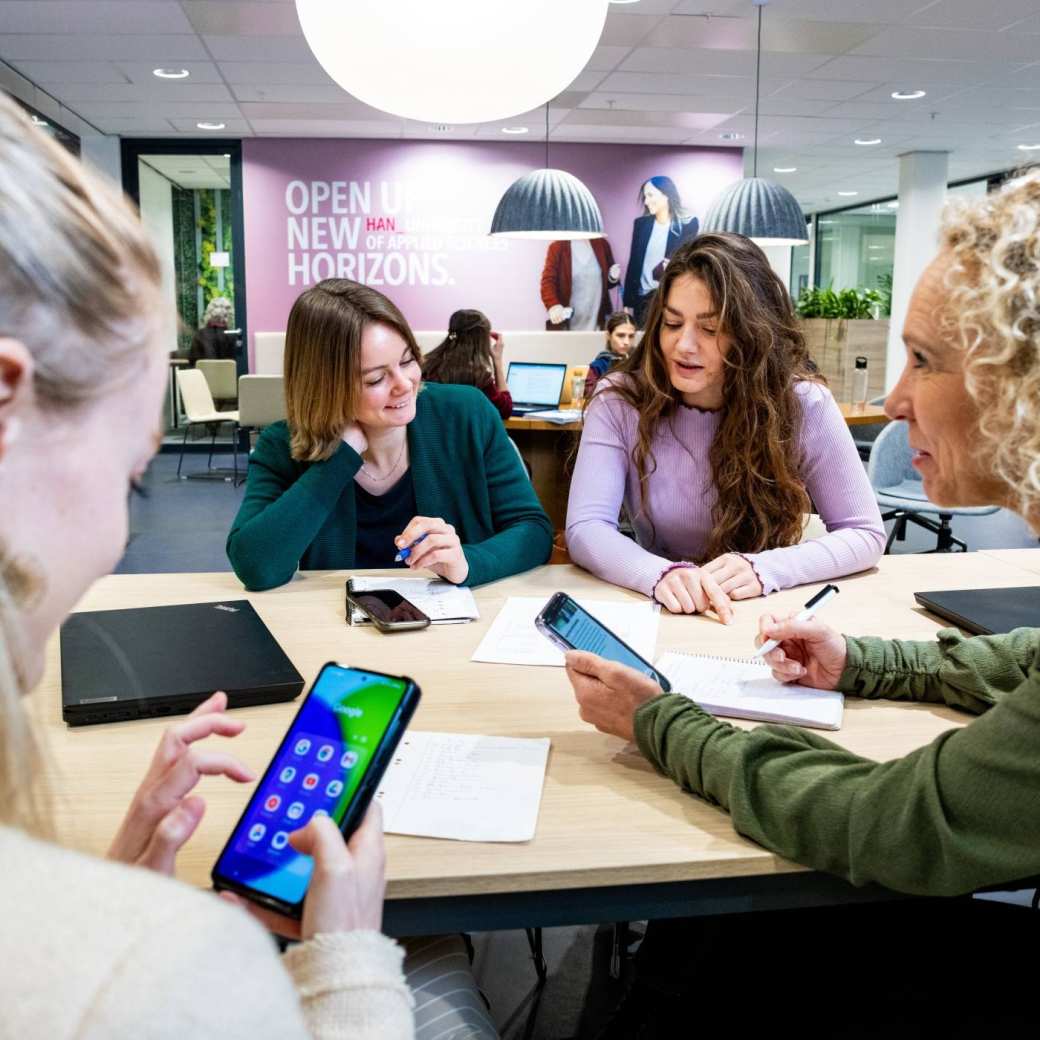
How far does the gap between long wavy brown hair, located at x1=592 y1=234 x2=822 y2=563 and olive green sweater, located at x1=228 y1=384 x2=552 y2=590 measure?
305 mm

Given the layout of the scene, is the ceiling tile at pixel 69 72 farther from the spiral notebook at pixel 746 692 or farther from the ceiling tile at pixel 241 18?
the spiral notebook at pixel 746 692

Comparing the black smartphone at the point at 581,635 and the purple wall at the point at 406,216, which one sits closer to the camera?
the black smartphone at the point at 581,635

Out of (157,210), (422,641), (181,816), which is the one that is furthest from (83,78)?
(181,816)

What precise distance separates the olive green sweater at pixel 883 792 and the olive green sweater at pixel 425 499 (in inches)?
32.7

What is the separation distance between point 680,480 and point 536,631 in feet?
2.39

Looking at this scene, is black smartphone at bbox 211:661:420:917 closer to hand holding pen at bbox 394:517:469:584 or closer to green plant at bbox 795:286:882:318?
hand holding pen at bbox 394:517:469:584

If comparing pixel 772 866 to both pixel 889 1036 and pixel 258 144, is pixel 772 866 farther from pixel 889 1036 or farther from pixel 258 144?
pixel 258 144

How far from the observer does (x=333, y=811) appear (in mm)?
835

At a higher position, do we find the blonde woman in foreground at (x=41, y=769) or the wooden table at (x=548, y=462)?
the blonde woman in foreground at (x=41, y=769)

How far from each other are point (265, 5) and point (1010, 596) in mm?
4975

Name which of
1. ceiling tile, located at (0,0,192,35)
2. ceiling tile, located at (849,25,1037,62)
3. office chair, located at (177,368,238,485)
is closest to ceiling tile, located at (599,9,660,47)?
ceiling tile, located at (849,25,1037,62)

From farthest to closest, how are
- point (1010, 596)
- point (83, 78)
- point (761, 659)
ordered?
point (83, 78)
point (1010, 596)
point (761, 659)

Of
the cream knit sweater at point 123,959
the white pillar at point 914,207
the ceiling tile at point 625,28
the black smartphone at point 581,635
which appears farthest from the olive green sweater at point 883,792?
the white pillar at point 914,207

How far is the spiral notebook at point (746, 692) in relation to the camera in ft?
4.18
